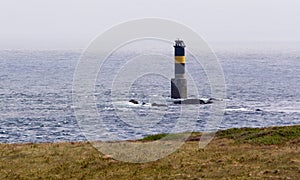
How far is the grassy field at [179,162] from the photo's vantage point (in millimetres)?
22992

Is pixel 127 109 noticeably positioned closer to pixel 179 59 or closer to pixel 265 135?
pixel 179 59

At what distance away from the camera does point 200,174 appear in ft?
74.4

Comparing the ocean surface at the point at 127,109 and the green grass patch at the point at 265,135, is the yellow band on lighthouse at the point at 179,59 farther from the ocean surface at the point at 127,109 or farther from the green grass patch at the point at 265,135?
the green grass patch at the point at 265,135

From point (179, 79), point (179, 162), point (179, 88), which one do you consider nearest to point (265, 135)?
point (179, 162)

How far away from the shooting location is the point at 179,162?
84.6ft

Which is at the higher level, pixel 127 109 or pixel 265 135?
pixel 265 135

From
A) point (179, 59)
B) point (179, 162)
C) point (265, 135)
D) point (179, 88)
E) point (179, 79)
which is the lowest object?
point (179, 88)

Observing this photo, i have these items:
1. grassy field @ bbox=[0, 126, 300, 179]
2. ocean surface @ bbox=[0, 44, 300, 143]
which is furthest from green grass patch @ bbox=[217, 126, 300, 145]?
ocean surface @ bbox=[0, 44, 300, 143]

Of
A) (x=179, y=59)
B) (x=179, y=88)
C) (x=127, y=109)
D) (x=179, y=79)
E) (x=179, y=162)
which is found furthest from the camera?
(x=179, y=59)

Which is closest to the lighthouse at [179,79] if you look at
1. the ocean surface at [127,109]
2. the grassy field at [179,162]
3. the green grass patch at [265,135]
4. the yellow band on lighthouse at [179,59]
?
the yellow band on lighthouse at [179,59]

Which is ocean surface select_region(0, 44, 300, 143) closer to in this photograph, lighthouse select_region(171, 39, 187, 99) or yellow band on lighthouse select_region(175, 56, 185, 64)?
lighthouse select_region(171, 39, 187, 99)

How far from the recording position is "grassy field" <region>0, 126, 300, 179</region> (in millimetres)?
22992

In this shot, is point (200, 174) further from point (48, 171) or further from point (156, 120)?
point (156, 120)

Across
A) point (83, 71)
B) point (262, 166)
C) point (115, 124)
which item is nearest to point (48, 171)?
point (262, 166)
